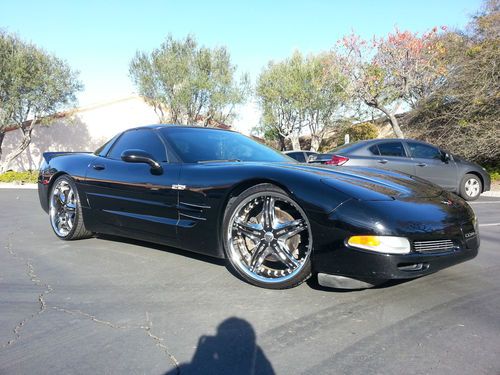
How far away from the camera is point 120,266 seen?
3.79 m

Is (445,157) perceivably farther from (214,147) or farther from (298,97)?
(298,97)

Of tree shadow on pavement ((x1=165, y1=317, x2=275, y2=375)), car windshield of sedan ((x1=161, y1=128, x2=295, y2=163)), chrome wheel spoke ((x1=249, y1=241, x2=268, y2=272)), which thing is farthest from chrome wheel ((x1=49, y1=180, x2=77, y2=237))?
tree shadow on pavement ((x1=165, y1=317, x2=275, y2=375))

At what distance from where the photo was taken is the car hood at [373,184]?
286cm

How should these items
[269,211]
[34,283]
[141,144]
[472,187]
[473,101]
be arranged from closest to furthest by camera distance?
[269,211] → [34,283] → [141,144] → [472,187] → [473,101]

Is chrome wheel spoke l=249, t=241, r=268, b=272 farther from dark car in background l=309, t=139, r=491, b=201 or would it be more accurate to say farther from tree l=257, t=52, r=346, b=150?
tree l=257, t=52, r=346, b=150

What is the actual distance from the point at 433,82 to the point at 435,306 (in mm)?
17657

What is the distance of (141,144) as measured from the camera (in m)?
4.28

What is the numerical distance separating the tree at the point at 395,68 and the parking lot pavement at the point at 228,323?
15.3 m

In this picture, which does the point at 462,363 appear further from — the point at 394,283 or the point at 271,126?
the point at 271,126

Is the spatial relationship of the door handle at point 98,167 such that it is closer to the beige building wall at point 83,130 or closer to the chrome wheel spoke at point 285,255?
the chrome wheel spoke at point 285,255

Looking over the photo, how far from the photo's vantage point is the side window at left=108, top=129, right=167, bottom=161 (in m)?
4.00

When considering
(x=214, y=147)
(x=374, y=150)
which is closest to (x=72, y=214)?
(x=214, y=147)

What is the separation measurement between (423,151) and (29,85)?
21.4 m

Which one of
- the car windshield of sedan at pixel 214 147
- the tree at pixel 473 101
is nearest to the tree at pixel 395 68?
the tree at pixel 473 101
